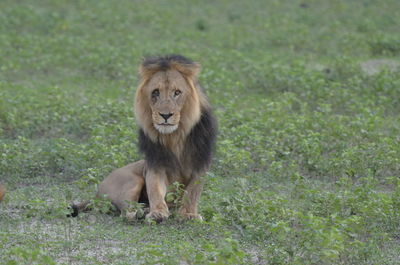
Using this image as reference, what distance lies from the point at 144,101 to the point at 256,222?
3.22 feet

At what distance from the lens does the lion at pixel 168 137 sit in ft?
17.1

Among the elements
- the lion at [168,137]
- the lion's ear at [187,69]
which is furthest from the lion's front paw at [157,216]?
the lion's ear at [187,69]

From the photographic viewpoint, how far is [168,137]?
17.5 feet

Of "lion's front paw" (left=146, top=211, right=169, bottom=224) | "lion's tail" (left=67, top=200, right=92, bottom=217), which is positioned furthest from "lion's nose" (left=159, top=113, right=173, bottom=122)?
"lion's tail" (left=67, top=200, right=92, bottom=217)

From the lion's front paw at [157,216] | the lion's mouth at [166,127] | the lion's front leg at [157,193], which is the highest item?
the lion's mouth at [166,127]

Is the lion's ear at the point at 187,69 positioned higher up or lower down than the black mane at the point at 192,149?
higher up

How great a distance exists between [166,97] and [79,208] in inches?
34.9

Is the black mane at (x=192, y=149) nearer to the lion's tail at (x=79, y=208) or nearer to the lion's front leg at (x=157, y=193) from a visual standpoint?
the lion's front leg at (x=157, y=193)

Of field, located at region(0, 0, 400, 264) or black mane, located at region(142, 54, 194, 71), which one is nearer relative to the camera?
field, located at region(0, 0, 400, 264)

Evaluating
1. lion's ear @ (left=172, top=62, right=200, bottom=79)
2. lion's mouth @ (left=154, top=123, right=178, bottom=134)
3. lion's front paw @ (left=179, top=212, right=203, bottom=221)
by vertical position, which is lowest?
lion's front paw @ (left=179, top=212, right=203, bottom=221)

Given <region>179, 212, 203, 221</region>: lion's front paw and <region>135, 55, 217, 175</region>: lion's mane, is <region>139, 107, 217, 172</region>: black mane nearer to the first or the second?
<region>135, 55, 217, 175</region>: lion's mane

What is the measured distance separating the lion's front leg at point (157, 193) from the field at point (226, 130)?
0.08 metres

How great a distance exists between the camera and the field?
4.68 metres

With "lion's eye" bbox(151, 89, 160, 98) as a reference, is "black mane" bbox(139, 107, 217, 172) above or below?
below
